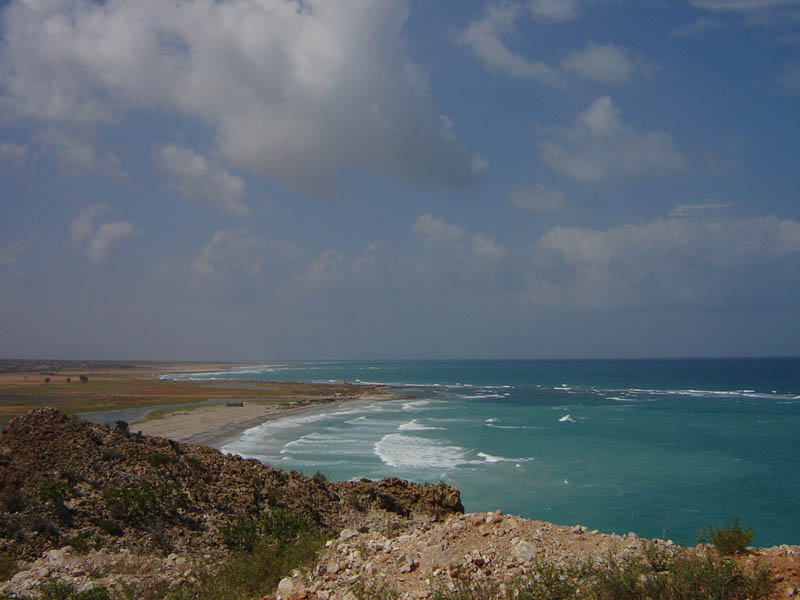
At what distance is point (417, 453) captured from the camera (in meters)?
34.4

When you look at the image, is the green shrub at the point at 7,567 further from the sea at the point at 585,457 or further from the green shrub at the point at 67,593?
the sea at the point at 585,457

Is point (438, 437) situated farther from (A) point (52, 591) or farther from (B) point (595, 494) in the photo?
(A) point (52, 591)

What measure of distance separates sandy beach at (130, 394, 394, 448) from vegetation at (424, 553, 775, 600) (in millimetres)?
32665

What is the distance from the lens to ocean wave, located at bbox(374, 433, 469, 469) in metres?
31.3

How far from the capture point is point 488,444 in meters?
38.7

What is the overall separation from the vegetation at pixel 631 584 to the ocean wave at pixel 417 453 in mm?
23542

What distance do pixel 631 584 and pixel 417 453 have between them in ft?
94.6

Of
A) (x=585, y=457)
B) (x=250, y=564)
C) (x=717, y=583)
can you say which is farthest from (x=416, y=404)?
(x=717, y=583)

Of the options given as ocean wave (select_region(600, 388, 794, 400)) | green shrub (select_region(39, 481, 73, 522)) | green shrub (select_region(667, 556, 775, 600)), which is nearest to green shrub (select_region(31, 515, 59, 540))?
green shrub (select_region(39, 481, 73, 522))

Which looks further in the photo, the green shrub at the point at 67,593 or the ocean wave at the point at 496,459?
the ocean wave at the point at 496,459

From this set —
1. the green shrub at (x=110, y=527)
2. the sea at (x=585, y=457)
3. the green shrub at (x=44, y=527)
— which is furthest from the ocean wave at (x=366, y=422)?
the green shrub at (x=44, y=527)

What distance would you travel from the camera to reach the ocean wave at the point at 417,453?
103 ft

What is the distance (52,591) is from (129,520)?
376 centimetres

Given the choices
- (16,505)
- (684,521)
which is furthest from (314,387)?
(16,505)
